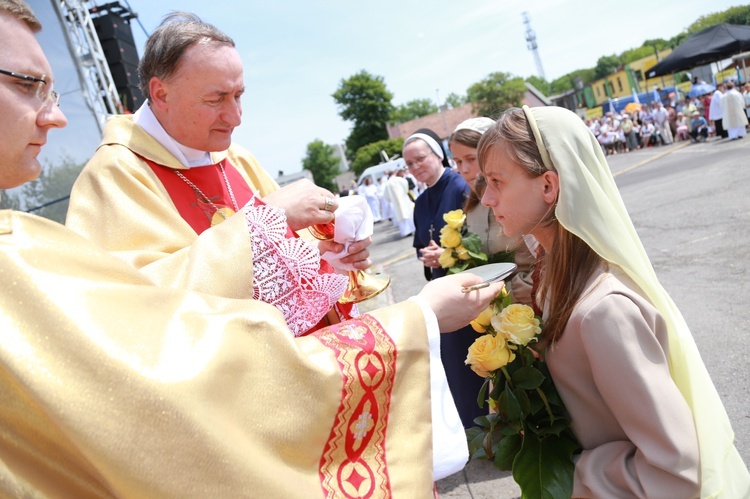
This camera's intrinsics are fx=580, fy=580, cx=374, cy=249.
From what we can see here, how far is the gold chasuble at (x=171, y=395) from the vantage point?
1024 mm

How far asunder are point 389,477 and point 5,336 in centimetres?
85

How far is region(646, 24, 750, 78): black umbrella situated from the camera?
21438 mm

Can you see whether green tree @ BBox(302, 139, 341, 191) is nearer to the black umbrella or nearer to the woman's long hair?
the black umbrella

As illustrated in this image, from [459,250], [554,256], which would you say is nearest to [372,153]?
[459,250]

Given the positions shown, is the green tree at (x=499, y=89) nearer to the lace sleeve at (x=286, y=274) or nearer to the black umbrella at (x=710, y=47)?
the black umbrella at (x=710, y=47)

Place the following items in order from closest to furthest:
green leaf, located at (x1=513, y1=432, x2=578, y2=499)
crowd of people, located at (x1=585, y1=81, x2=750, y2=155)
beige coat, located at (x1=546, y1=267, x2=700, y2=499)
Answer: beige coat, located at (x1=546, y1=267, x2=700, y2=499)
green leaf, located at (x1=513, y1=432, x2=578, y2=499)
crowd of people, located at (x1=585, y1=81, x2=750, y2=155)

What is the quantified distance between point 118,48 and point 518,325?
1134 cm

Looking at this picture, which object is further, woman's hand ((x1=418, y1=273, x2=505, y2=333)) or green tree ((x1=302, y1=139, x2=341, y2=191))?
green tree ((x1=302, y1=139, x2=341, y2=191))

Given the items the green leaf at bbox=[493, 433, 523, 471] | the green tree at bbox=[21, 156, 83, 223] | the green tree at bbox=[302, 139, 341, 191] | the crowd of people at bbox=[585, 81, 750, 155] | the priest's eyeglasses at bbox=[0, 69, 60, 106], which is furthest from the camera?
the green tree at bbox=[302, 139, 341, 191]

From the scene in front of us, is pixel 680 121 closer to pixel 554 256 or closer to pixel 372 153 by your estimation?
pixel 554 256

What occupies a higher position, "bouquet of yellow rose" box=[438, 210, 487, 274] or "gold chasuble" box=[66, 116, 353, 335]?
"gold chasuble" box=[66, 116, 353, 335]

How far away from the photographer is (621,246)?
1793 millimetres

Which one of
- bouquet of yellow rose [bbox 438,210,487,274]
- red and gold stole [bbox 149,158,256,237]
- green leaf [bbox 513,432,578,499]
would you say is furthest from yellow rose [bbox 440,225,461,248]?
green leaf [bbox 513,432,578,499]

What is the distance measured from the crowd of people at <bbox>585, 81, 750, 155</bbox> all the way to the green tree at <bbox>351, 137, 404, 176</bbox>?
2966 cm
